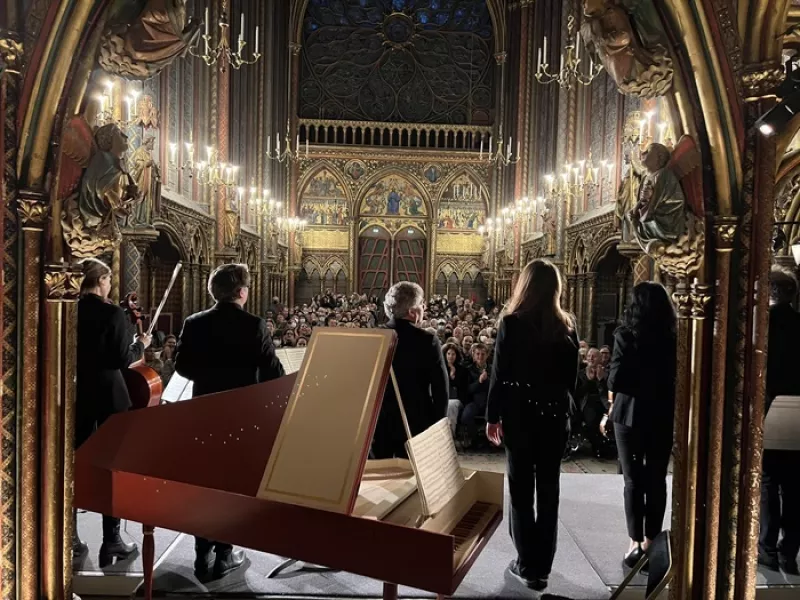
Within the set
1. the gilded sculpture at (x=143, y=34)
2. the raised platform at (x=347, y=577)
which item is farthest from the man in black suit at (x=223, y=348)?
the gilded sculpture at (x=143, y=34)

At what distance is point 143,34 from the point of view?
2203mm

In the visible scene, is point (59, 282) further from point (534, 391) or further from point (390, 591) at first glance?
point (534, 391)

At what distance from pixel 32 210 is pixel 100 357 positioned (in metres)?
1.11

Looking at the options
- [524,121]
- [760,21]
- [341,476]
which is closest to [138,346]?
[341,476]

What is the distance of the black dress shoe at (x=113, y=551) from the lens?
320 centimetres

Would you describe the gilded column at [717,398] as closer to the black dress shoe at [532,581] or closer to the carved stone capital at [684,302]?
the carved stone capital at [684,302]

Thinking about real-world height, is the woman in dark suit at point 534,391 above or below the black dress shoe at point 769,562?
above

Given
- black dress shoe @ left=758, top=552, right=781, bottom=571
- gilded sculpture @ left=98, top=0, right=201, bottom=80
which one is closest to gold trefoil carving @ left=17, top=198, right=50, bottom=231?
gilded sculpture @ left=98, top=0, right=201, bottom=80

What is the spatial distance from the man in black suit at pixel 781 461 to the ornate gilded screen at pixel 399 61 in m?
22.9

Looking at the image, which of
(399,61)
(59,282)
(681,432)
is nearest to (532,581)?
(681,432)

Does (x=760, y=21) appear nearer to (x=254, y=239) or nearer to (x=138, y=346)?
(x=138, y=346)

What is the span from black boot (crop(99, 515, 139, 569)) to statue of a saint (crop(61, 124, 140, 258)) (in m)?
1.74

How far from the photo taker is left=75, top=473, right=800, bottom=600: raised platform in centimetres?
297

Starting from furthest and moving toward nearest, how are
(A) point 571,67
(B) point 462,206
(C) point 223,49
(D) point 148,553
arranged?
(B) point 462,206 → (A) point 571,67 → (C) point 223,49 → (D) point 148,553
